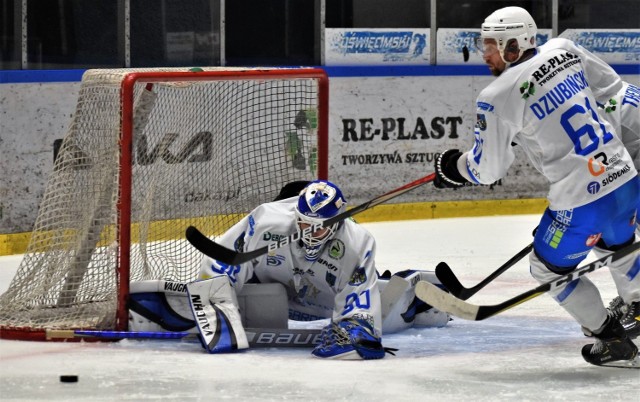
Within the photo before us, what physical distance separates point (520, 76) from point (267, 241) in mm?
1113

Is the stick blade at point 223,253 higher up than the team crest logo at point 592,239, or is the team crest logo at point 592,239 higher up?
the team crest logo at point 592,239

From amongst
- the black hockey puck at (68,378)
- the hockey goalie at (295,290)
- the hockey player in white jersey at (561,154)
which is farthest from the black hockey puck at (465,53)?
the black hockey puck at (68,378)

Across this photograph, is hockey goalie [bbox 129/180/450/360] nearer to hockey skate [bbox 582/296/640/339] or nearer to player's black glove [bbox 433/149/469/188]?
player's black glove [bbox 433/149/469/188]

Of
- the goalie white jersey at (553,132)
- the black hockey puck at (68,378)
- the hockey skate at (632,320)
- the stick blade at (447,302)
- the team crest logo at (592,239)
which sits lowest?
the black hockey puck at (68,378)

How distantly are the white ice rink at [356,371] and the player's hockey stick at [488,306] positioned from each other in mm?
194

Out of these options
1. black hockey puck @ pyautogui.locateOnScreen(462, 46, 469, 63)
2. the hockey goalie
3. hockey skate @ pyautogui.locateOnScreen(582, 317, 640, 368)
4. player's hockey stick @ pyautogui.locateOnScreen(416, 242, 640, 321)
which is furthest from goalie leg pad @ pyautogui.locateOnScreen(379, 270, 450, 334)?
black hockey puck @ pyautogui.locateOnScreen(462, 46, 469, 63)

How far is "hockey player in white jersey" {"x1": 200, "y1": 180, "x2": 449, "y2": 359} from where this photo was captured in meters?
5.04

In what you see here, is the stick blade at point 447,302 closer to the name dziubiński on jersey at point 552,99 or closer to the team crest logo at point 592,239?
the team crest logo at point 592,239

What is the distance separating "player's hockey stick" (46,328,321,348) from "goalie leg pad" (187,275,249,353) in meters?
0.08

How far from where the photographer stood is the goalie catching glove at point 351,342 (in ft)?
16.3

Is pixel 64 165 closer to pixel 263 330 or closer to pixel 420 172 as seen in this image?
pixel 263 330

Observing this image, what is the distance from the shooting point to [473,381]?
4684mm

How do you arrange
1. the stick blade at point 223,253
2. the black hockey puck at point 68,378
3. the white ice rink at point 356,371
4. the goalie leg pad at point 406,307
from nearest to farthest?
the white ice rink at point 356,371, the black hockey puck at point 68,378, the stick blade at point 223,253, the goalie leg pad at point 406,307

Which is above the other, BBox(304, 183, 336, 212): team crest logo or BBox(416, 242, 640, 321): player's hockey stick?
BBox(304, 183, 336, 212): team crest logo
